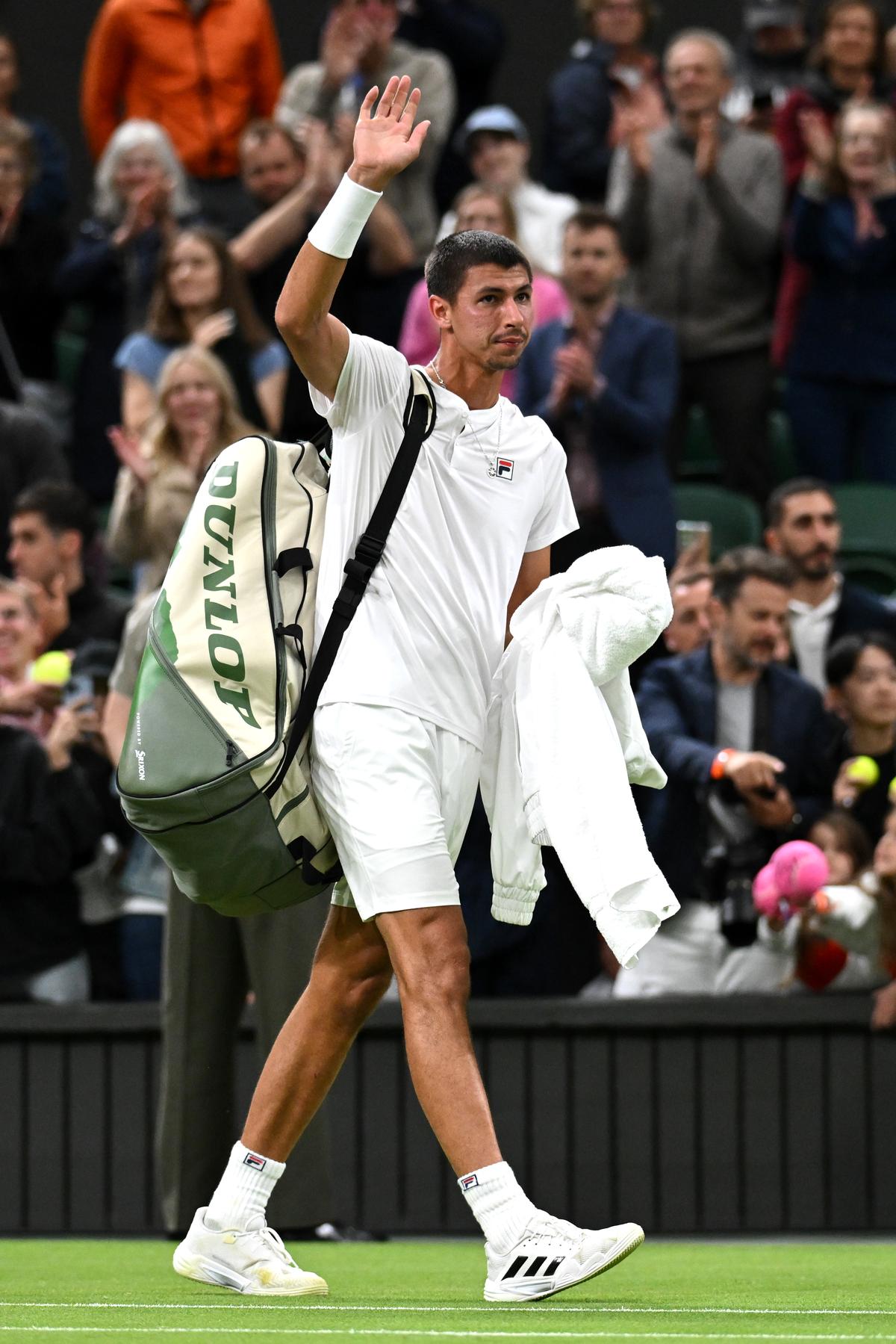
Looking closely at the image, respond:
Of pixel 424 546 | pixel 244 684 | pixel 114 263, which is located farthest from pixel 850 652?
pixel 114 263

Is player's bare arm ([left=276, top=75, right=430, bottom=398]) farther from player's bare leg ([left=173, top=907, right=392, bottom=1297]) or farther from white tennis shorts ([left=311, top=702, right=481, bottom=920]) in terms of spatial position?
player's bare leg ([left=173, top=907, right=392, bottom=1297])

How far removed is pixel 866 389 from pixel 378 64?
282cm

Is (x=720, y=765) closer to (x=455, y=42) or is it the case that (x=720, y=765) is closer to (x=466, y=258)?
(x=466, y=258)

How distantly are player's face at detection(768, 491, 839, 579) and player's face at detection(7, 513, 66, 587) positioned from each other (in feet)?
8.65

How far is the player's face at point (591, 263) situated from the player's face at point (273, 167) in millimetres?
2384

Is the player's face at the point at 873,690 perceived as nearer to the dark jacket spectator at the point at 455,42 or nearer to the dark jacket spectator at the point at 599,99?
the dark jacket spectator at the point at 599,99

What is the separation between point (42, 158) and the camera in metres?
11.6

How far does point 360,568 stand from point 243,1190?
1246mm

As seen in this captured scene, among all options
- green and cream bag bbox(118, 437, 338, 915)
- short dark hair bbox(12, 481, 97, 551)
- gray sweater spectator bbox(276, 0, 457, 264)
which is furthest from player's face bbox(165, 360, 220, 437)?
green and cream bag bbox(118, 437, 338, 915)

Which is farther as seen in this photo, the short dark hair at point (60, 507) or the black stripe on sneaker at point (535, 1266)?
the short dark hair at point (60, 507)

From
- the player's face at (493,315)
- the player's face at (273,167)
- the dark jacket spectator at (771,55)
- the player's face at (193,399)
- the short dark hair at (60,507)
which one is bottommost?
the short dark hair at (60,507)

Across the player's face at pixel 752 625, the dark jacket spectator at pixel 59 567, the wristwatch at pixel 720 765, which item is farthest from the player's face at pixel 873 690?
the dark jacket spectator at pixel 59 567

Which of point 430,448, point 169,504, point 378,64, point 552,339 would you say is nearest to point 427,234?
point 378,64

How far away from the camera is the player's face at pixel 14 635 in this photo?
7.91m
